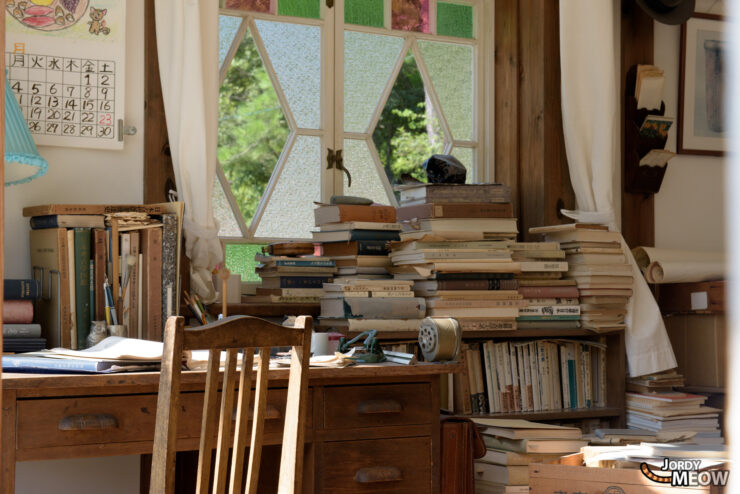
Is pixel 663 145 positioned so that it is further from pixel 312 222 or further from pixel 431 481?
pixel 431 481

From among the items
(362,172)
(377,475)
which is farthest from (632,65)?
(377,475)

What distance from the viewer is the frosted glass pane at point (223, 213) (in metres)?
3.32

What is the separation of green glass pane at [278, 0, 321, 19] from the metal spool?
Result: 156cm

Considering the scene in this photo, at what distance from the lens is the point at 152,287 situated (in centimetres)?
257

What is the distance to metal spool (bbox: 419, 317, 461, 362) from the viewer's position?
241 centimetres

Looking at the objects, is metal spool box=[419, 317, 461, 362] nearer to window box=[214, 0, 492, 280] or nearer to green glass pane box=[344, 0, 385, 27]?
window box=[214, 0, 492, 280]

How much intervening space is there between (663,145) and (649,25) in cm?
54

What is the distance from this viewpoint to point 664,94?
12.9 feet

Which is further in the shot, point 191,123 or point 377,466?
point 191,123

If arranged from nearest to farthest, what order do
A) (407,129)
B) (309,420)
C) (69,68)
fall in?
(309,420) < (69,68) < (407,129)

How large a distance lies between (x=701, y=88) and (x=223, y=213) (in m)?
2.23

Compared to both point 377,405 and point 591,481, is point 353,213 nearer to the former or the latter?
point 377,405

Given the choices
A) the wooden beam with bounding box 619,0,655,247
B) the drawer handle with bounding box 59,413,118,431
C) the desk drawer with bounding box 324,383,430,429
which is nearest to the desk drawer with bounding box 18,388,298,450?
the drawer handle with bounding box 59,413,118,431

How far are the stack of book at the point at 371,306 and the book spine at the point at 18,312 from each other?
1.01 meters
